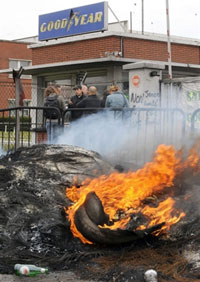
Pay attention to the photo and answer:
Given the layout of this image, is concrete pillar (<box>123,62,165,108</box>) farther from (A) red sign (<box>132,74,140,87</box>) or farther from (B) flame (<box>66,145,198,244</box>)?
(B) flame (<box>66,145,198,244</box>)

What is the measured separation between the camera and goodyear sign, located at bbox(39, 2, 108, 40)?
16359 millimetres

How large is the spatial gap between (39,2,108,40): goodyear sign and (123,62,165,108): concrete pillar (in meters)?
6.06

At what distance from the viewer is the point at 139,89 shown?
34.3ft

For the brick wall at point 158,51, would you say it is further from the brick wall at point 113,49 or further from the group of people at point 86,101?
the group of people at point 86,101

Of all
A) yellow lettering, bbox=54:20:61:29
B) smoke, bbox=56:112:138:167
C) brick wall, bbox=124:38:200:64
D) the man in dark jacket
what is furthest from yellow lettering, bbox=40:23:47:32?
smoke, bbox=56:112:138:167

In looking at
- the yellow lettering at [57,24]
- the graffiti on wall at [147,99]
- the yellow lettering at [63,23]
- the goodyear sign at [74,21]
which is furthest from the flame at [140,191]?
the yellow lettering at [57,24]

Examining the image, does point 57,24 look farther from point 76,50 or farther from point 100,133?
point 100,133

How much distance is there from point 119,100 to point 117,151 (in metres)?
2.31

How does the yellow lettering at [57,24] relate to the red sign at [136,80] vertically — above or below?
above

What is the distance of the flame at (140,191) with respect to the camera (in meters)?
5.12

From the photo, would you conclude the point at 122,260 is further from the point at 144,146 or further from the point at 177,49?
the point at 177,49

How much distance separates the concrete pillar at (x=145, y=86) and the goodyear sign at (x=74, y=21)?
6.06 m

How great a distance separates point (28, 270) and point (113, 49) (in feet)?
39.2

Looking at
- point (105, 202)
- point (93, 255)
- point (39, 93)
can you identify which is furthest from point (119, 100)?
point (39, 93)
